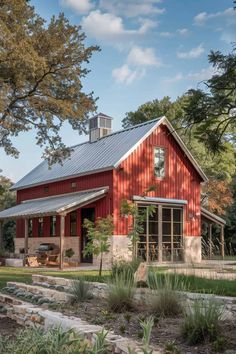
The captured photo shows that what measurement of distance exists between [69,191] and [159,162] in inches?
183

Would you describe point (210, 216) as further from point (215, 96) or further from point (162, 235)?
point (215, 96)

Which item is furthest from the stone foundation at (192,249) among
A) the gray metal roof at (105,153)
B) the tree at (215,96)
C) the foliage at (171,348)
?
the foliage at (171,348)

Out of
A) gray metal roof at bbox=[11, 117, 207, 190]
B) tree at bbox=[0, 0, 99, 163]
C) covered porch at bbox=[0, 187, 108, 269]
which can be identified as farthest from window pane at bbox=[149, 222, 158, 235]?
tree at bbox=[0, 0, 99, 163]

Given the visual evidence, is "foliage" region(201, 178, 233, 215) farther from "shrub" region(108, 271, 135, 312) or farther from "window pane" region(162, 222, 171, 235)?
"shrub" region(108, 271, 135, 312)

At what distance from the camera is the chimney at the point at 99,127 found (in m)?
24.4

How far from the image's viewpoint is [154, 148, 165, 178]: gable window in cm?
2084

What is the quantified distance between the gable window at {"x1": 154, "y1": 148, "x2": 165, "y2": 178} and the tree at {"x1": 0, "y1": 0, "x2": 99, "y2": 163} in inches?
155

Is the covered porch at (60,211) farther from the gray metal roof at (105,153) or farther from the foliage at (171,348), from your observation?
the foliage at (171,348)

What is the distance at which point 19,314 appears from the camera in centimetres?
689

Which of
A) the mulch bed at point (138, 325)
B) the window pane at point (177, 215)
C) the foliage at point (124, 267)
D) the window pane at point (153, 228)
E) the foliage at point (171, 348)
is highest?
the window pane at point (177, 215)

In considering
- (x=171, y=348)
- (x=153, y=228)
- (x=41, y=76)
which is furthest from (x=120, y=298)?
(x=153, y=228)

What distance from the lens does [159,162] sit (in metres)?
21.0

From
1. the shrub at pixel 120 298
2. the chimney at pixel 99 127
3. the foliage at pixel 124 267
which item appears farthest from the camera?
the chimney at pixel 99 127

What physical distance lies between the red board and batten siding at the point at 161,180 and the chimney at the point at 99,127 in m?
4.16
